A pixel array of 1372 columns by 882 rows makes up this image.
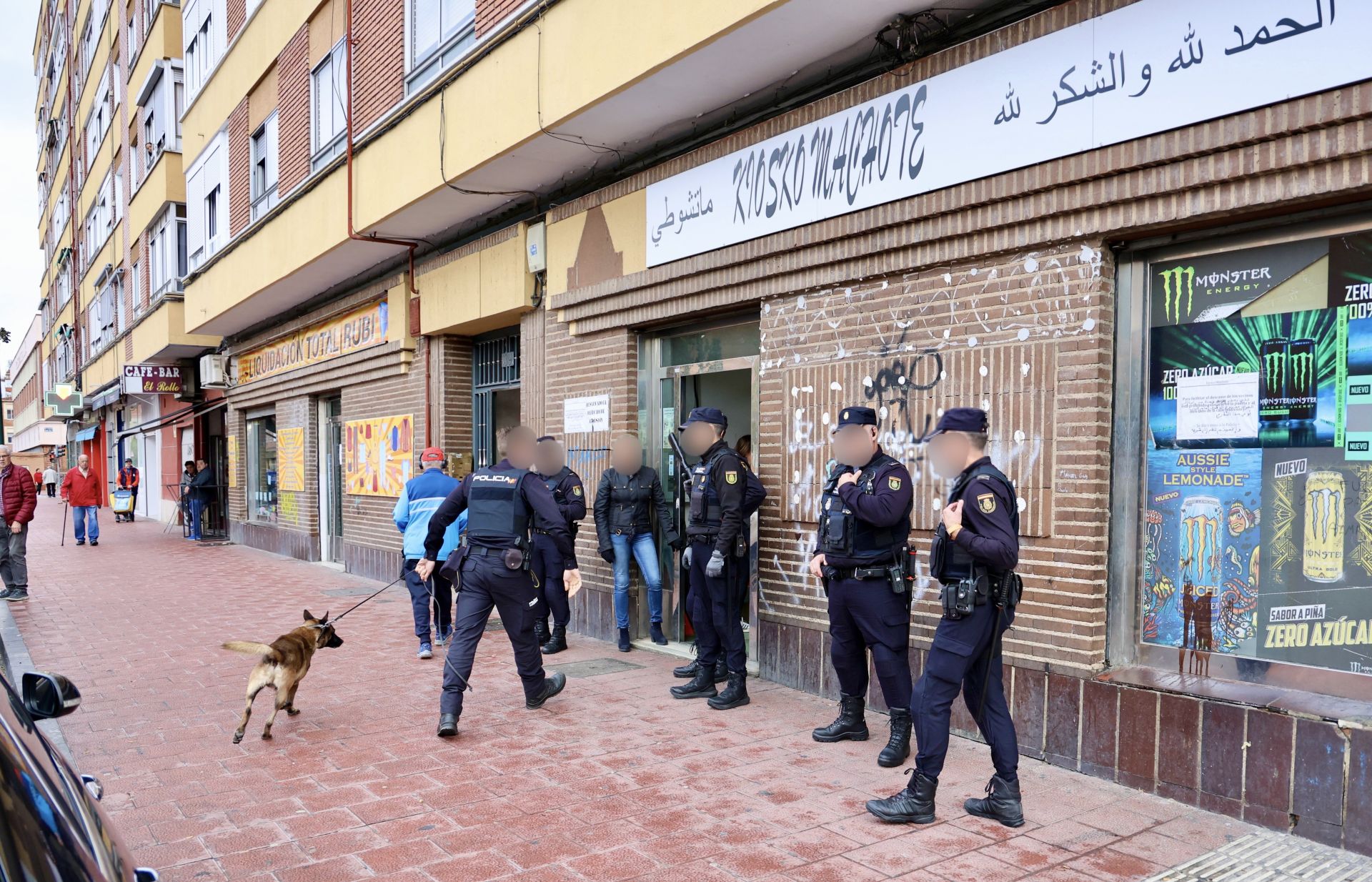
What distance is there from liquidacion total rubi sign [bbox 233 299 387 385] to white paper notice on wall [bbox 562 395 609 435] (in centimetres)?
465

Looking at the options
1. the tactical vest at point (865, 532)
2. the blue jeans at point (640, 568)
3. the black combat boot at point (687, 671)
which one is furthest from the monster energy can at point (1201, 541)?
the blue jeans at point (640, 568)

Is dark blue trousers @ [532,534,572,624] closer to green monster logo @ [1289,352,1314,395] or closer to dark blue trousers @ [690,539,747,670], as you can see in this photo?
dark blue trousers @ [690,539,747,670]

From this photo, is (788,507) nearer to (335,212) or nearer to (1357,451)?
(1357,451)

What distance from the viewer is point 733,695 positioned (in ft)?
20.8

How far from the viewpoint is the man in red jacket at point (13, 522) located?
11531mm

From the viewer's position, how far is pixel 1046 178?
5070 millimetres

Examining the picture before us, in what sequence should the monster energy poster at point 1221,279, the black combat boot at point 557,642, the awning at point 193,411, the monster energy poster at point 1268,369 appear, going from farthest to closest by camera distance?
1. the awning at point 193,411
2. the black combat boot at point 557,642
3. the monster energy poster at point 1221,279
4. the monster energy poster at point 1268,369

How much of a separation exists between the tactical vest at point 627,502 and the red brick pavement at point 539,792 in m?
1.15

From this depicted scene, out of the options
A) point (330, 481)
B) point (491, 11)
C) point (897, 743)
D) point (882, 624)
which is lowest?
point (897, 743)

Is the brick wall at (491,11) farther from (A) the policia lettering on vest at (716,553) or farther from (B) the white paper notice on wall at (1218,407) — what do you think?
(B) the white paper notice on wall at (1218,407)

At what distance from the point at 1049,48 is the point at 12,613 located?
11589 mm

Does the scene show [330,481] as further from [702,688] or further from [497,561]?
[702,688]

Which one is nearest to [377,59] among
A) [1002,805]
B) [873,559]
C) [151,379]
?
[873,559]

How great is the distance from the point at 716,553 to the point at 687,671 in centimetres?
119
